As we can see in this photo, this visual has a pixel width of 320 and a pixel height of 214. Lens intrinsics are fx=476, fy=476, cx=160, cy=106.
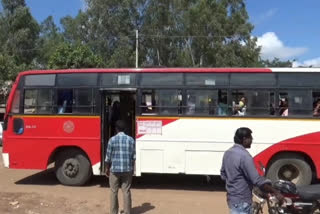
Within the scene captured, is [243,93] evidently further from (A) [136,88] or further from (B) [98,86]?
(B) [98,86]

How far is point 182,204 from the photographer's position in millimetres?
9383

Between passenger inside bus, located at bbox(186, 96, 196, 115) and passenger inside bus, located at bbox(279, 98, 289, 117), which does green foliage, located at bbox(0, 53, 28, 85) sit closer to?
passenger inside bus, located at bbox(186, 96, 196, 115)

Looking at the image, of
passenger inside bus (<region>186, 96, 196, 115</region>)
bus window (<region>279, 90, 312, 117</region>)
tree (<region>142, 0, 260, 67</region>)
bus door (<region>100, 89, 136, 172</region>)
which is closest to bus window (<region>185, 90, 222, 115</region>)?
passenger inside bus (<region>186, 96, 196, 115</region>)

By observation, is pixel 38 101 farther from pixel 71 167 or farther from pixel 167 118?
pixel 167 118

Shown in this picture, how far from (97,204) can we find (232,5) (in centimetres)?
3405

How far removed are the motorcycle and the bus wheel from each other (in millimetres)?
5999

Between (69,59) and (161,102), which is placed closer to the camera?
(161,102)

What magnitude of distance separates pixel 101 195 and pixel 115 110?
7.02 ft

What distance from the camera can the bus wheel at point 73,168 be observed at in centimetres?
1106

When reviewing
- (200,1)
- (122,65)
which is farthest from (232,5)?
(122,65)

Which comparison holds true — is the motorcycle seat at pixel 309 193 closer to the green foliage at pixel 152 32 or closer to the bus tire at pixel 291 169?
the bus tire at pixel 291 169

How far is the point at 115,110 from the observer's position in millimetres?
11305

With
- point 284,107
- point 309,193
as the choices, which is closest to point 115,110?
point 284,107

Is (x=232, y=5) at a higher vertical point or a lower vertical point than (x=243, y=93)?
higher
